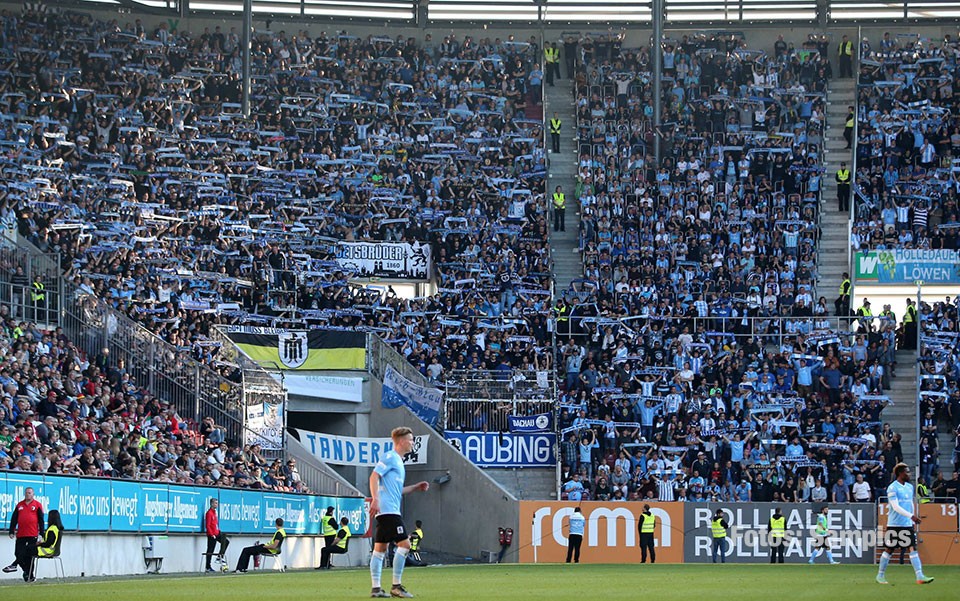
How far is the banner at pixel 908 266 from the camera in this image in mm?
49125

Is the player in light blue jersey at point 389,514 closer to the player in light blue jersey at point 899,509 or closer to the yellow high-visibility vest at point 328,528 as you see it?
the player in light blue jersey at point 899,509

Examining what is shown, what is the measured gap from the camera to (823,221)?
52.5 m

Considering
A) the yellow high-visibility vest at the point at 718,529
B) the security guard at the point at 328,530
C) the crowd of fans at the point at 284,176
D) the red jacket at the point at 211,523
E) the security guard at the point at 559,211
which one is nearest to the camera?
the red jacket at the point at 211,523

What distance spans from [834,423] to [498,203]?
570 inches

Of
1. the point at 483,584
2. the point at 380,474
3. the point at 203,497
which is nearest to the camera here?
the point at 380,474

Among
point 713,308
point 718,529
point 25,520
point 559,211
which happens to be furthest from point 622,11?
point 25,520

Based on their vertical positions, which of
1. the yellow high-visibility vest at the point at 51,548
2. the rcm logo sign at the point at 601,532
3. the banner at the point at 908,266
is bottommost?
the rcm logo sign at the point at 601,532

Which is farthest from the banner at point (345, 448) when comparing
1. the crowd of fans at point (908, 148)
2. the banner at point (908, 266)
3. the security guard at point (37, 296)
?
the crowd of fans at point (908, 148)

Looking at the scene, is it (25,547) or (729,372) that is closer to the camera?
(25,547)

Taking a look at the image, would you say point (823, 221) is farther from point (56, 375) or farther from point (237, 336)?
point (56, 375)

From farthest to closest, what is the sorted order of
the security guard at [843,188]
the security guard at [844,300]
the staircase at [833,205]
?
1. the security guard at [843,188]
2. the staircase at [833,205]
3. the security guard at [844,300]

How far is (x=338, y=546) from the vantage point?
34.1 m

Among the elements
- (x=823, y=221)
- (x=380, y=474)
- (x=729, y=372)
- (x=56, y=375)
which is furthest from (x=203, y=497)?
(x=823, y=221)

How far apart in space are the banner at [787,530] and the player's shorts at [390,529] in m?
24.1
